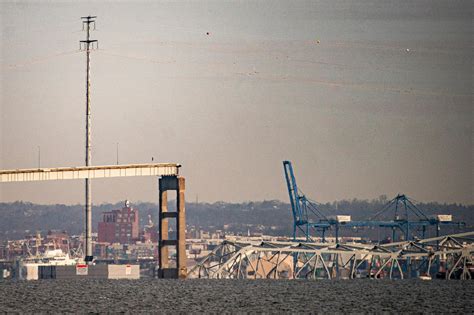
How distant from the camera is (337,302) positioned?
149 m

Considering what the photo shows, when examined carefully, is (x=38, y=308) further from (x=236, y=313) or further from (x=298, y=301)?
(x=298, y=301)

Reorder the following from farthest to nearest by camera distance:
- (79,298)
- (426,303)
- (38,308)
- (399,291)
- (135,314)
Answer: (399,291), (79,298), (426,303), (38,308), (135,314)

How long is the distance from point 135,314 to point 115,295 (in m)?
41.8

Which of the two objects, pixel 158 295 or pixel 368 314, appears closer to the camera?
pixel 368 314

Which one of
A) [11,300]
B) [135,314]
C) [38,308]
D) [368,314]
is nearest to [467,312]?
[368,314]

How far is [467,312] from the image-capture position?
131 m

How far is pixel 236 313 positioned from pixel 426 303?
2878 cm

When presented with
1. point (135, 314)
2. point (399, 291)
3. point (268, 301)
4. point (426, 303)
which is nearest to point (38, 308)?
point (135, 314)

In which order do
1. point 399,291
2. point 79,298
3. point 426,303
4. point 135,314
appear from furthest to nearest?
1. point 399,291
2. point 79,298
3. point 426,303
4. point 135,314

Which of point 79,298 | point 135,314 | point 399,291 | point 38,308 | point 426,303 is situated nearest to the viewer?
point 135,314

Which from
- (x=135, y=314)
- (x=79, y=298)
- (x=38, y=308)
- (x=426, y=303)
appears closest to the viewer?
(x=135, y=314)

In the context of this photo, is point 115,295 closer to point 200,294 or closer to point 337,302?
point 200,294

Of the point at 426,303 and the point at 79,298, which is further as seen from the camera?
the point at 79,298

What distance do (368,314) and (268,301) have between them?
82.7 feet
